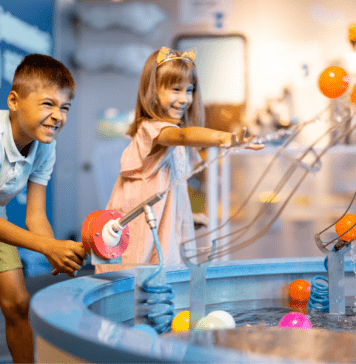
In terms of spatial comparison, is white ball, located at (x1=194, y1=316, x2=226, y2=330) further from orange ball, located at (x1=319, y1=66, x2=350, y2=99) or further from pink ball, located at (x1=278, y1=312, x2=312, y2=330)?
orange ball, located at (x1=319, y1=66, x2=350, y2=99)

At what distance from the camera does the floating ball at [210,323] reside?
2.38 feet

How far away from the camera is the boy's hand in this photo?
34.8 inches

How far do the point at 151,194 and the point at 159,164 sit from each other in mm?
91

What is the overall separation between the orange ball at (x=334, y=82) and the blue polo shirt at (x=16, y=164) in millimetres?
700

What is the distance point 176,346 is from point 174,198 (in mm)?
995

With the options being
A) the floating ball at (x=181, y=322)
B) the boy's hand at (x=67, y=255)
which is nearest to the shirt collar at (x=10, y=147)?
the boy's hand at (x=67, y=255)

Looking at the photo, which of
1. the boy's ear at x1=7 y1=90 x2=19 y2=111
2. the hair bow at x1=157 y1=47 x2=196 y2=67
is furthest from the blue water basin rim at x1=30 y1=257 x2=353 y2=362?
the hair bow at x1=157 y1=47 x2=196 y2=67

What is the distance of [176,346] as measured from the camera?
1.58 ft

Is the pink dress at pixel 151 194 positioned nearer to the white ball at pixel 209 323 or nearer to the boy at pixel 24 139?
the boy at pixel 24 139

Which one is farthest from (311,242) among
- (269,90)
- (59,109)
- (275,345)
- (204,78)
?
(275,345)

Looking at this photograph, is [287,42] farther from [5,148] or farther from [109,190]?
[5,148]

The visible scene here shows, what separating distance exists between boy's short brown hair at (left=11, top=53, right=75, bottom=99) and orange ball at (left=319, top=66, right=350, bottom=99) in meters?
0.57

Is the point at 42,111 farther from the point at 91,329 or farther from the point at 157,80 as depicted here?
the point at 91,329

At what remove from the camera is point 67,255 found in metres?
0.89
